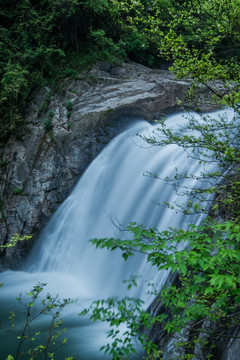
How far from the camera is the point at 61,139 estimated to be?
9984mm

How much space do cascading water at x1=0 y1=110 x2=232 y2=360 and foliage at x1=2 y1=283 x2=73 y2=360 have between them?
0.68 metres

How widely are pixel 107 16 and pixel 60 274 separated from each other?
410 inches

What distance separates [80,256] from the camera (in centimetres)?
834

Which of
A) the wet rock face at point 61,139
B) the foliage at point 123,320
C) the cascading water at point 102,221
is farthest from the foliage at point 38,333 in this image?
the wet rock face at point 61,139

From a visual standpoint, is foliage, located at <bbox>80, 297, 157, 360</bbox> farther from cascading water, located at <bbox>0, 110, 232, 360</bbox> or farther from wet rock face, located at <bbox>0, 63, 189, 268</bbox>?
wet rock face, located at <bbox>0, 63, 189, 268</bbox>

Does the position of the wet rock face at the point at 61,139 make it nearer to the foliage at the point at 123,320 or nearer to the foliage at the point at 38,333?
the foliage at the point at 38,333

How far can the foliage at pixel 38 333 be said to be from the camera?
7.82 ft

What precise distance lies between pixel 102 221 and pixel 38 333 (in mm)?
5479

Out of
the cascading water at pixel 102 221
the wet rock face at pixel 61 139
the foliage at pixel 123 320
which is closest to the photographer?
the foliage at pixel 123 320

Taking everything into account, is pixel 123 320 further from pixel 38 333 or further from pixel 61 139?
pixel 61 139

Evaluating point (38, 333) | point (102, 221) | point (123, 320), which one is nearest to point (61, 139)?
point (102, 221)

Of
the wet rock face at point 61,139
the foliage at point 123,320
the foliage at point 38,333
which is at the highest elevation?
the wet rock face at point 61,139

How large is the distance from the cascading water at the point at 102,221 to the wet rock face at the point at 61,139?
17.9 inches

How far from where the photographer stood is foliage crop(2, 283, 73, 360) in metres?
2.38
